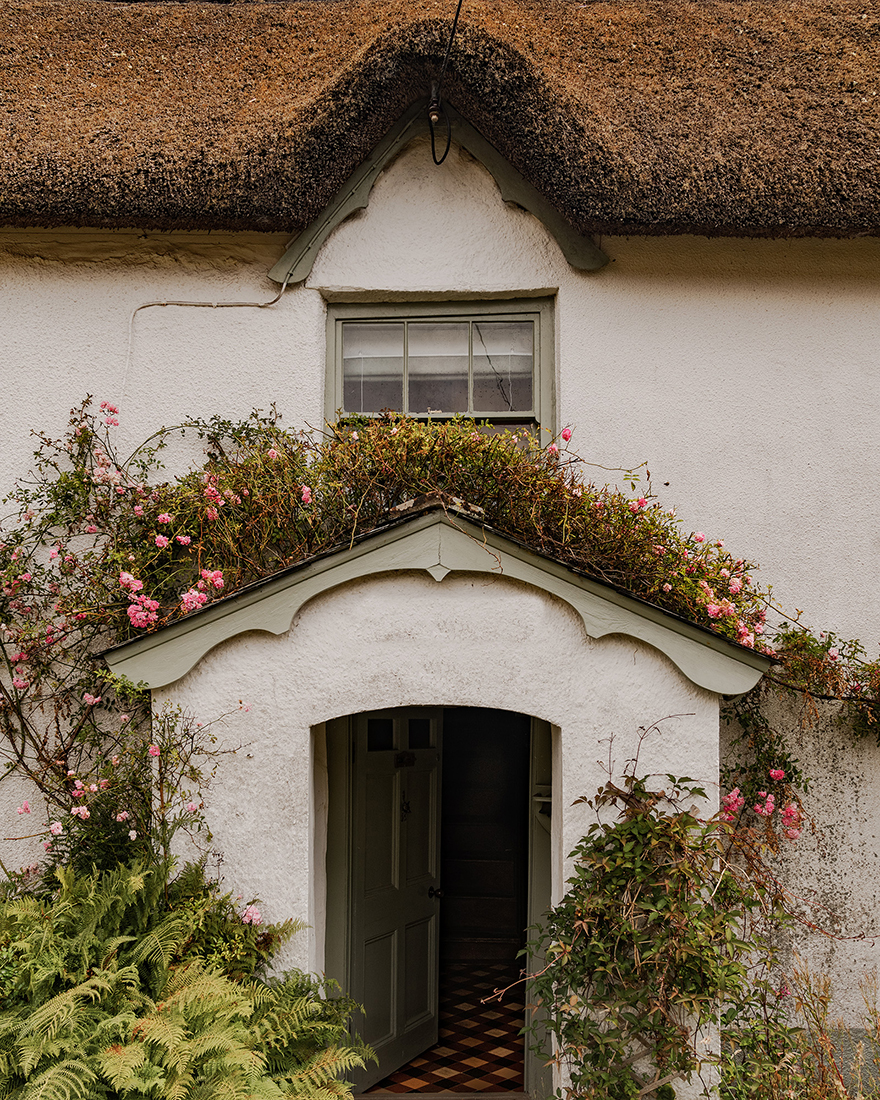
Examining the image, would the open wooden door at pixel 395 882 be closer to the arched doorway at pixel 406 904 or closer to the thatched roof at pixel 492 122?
the arched doorway at pixel 406 904

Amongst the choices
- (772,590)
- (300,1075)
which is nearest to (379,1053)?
(300,1075)

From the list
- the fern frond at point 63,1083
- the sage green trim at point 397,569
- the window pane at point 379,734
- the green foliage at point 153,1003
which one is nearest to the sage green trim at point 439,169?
the sage green trim at point 397,569

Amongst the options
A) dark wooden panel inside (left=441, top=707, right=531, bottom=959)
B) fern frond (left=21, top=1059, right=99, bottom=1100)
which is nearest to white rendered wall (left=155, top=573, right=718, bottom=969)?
fern frond (left=21, top=1059, right=99, bottom=1100)

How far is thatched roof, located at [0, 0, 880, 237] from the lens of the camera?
445cm

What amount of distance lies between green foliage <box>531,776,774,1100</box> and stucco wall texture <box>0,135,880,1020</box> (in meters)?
1.49

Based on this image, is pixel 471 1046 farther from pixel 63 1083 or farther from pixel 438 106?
pixel 438 106

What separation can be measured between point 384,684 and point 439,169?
3153mm

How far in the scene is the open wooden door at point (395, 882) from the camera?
4844mm

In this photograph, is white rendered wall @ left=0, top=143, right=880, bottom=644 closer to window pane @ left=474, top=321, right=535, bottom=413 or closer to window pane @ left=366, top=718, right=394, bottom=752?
window pane @ left=474, top=321, right=535, bottom=413

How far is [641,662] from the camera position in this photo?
368 centimetres

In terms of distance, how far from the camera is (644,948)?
332 centimetres

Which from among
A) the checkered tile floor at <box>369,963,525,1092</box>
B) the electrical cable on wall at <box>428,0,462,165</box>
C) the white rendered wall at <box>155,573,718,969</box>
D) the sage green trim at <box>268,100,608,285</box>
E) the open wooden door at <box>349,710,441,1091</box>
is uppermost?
the electrical cable on wall at <box>428,0,462,165</box>

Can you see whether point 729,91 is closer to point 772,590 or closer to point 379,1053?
point 772,590

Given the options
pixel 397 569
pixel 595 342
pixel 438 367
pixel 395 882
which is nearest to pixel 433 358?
pixel 438 367
